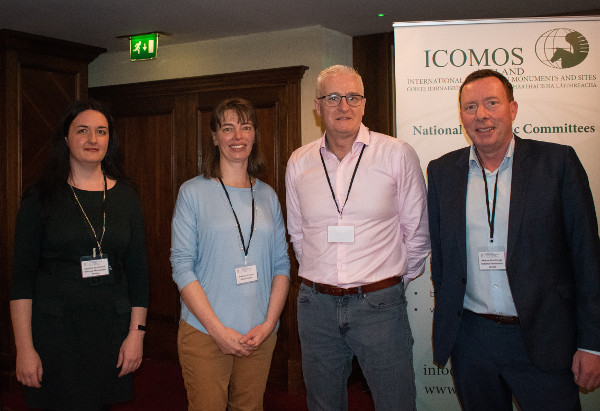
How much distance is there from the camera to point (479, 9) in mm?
3963

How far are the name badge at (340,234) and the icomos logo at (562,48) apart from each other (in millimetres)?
1313

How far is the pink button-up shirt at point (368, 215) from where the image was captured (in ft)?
7.36

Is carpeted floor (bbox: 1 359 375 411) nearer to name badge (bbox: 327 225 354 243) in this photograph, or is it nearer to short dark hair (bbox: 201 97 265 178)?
name badge (bbox: 327 225 354 243)

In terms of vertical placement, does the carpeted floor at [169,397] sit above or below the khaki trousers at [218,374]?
below

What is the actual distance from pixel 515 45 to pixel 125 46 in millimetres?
3654

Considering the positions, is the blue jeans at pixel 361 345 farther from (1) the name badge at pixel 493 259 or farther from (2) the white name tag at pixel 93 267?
(2) the white name tag at pixel 93 267

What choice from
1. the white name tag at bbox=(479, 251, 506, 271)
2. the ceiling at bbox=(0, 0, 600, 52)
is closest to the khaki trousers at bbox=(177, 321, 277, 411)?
the white name tag at bbox=(479, 251, 506, 271)

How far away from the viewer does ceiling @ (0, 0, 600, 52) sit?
3.80m

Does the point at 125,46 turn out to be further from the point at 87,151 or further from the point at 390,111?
the point at 87,151

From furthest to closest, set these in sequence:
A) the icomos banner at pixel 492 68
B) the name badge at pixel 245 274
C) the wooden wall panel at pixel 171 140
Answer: the wooden wall panel at pixel 171 140
the icomos banner at pixel 492 68
the name badge at pixel 245 274

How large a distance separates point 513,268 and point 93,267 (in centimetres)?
151

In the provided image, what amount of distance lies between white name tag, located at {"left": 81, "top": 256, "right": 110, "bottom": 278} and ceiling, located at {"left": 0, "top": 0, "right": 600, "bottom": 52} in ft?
7.38

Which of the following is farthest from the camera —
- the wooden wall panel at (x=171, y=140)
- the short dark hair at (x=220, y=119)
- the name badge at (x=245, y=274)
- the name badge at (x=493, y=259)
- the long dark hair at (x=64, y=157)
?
the wooden wall panel at (x=171, y=140)

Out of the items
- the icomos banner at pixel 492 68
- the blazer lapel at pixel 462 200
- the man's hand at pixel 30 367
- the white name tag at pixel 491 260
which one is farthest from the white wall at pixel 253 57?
the man's hand at pixel 30 367
